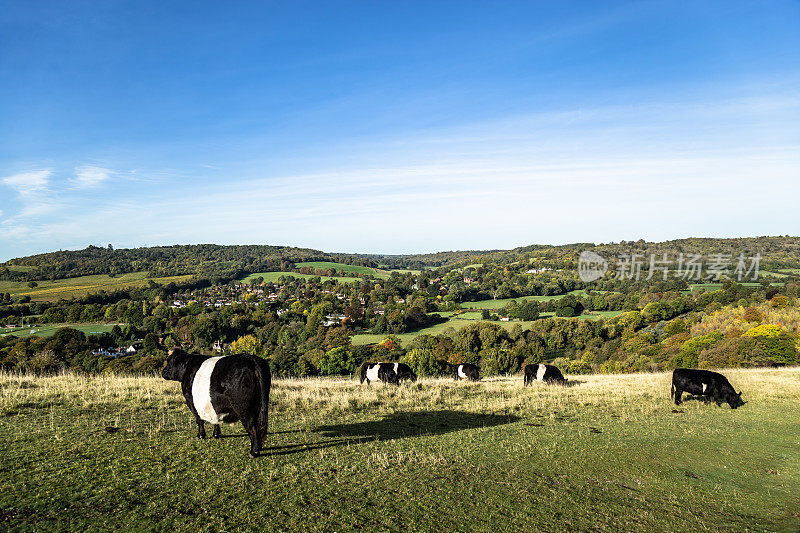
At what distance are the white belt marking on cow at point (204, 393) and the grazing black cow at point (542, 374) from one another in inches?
700

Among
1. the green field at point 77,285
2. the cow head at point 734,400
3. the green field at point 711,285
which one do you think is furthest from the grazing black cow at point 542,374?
the green field at point 77,285

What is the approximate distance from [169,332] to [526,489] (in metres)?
95.5

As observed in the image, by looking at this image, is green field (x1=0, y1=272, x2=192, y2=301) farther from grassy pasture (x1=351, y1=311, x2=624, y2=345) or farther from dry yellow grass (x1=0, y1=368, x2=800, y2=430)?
dry yellow grass (x1=0, y1=368, x2=800, y2=430)

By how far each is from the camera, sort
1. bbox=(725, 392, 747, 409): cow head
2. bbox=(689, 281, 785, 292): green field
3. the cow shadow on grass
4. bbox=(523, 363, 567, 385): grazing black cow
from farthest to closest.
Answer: bbox=(689, 281, 785, 292): green field, bbox=(523, 363, 567, 385): grazing black cow, bbox=(725, 392, 747, 409): cow head, the cow shadow on grass

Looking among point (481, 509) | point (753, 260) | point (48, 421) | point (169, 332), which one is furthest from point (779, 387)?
point (753, 260)

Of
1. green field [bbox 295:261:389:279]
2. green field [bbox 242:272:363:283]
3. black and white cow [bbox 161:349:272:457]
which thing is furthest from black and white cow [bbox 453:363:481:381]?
green field [bbox 295:261:389:279]

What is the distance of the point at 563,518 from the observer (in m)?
6.31

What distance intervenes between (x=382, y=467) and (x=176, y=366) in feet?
17.0

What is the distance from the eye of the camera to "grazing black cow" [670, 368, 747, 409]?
52.6ft

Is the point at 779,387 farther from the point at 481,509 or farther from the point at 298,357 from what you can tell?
the point at 298,357

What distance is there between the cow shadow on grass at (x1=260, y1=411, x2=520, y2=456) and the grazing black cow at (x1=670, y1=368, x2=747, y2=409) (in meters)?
7.99

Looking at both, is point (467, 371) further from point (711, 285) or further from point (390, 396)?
point (711, 285)

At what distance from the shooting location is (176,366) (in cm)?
933

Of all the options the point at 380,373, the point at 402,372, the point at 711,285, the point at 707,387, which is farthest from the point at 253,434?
the point at 711,285
